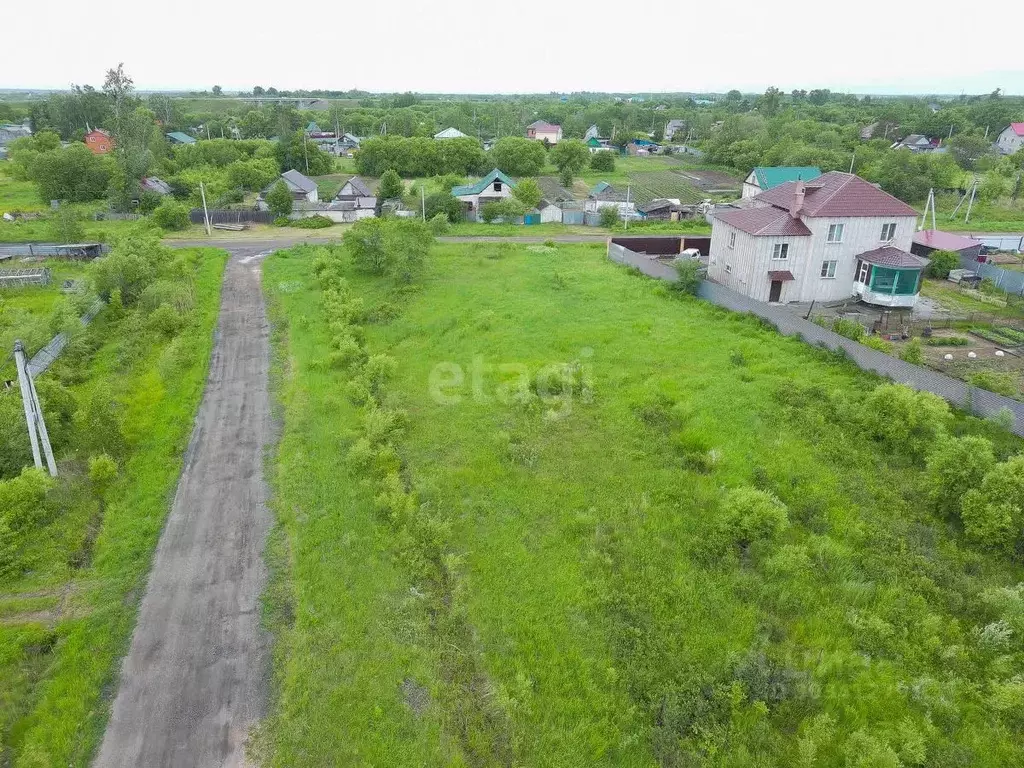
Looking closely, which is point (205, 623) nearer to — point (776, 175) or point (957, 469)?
point (957, 469)

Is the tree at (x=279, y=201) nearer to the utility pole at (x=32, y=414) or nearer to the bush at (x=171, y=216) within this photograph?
the bush at (x=171, y=216)

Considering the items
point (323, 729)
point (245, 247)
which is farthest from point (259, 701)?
point (245, 247)

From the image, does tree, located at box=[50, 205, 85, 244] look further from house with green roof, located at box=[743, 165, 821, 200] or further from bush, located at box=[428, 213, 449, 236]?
house with green roof, located at box=[743, 165, 821, 200]

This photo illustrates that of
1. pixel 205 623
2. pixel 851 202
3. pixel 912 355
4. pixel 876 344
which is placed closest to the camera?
pixel 205 623

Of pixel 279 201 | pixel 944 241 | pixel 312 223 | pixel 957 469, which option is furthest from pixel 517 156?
pixel 957 469

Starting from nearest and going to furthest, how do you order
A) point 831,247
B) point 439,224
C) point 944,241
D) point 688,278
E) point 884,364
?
point 884,364, point 831,247, point 688,278, point 944,241, point 439,224

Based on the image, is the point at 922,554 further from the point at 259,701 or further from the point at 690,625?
the point at 259,701

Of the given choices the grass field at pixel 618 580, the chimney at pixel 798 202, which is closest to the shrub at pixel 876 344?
the grass field at pixel 618 580
